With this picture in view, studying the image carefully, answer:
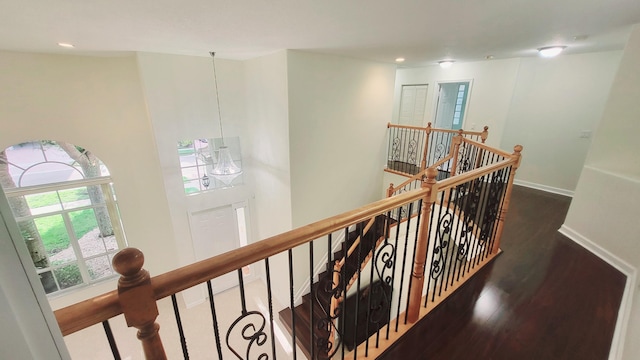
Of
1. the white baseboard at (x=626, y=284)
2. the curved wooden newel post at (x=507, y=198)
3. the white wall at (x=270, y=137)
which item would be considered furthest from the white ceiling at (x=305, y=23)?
the white baseboard at (x=626, y=284)

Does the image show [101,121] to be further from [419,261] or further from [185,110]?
[419,261]

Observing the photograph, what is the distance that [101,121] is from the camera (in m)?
3.98

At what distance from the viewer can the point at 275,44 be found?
9.86ft

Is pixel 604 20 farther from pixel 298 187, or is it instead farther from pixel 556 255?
pixel 298 187

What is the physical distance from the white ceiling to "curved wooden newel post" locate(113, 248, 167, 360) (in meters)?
1.69

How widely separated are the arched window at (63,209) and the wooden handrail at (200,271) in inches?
184

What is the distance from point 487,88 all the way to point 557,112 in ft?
4.17

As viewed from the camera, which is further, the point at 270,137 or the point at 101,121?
the point at 270,137

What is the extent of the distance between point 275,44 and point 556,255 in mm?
3985

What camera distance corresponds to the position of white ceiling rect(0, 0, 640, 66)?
174cm

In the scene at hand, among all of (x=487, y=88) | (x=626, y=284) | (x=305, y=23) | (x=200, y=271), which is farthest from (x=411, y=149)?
(x=200, y=271)

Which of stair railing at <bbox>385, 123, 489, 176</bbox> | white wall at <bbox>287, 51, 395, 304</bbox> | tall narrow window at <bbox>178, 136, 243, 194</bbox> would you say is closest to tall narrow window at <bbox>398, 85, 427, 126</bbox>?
stair railing at <bbox>385, 123, 489, 176</bbox>

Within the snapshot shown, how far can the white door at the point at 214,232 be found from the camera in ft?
15.0

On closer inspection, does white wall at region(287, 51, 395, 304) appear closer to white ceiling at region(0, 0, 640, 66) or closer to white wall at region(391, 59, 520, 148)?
white ceiling at region(0, 0, 640, 66)
